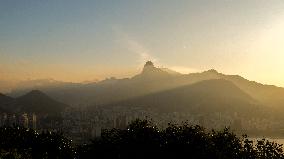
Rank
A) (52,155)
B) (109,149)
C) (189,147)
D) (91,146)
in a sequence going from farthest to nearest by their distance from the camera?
(52,155) → (91,146) → (109,149) → (189,147)

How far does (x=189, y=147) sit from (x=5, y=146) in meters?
51.3

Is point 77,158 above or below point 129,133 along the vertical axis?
below

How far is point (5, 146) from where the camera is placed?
9719 cm

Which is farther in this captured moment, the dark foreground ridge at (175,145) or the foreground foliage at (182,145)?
the dark foreground ridge at (175,145)

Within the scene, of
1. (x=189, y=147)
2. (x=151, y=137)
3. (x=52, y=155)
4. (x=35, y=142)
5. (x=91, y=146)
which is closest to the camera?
(x=189, y=147)

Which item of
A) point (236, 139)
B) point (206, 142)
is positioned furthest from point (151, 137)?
point (236, 139)

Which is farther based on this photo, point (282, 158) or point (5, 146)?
point (5, 146)

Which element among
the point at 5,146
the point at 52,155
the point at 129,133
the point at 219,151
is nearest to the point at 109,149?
the point at 129,133

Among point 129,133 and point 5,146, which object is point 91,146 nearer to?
point 129,133

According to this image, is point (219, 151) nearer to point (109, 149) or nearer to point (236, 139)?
point (236, 139)

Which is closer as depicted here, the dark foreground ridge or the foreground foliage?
the foreground foliage

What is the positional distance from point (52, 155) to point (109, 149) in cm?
2668

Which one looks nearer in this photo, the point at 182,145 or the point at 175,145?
the point at 182,145

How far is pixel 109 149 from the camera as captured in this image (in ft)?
233
